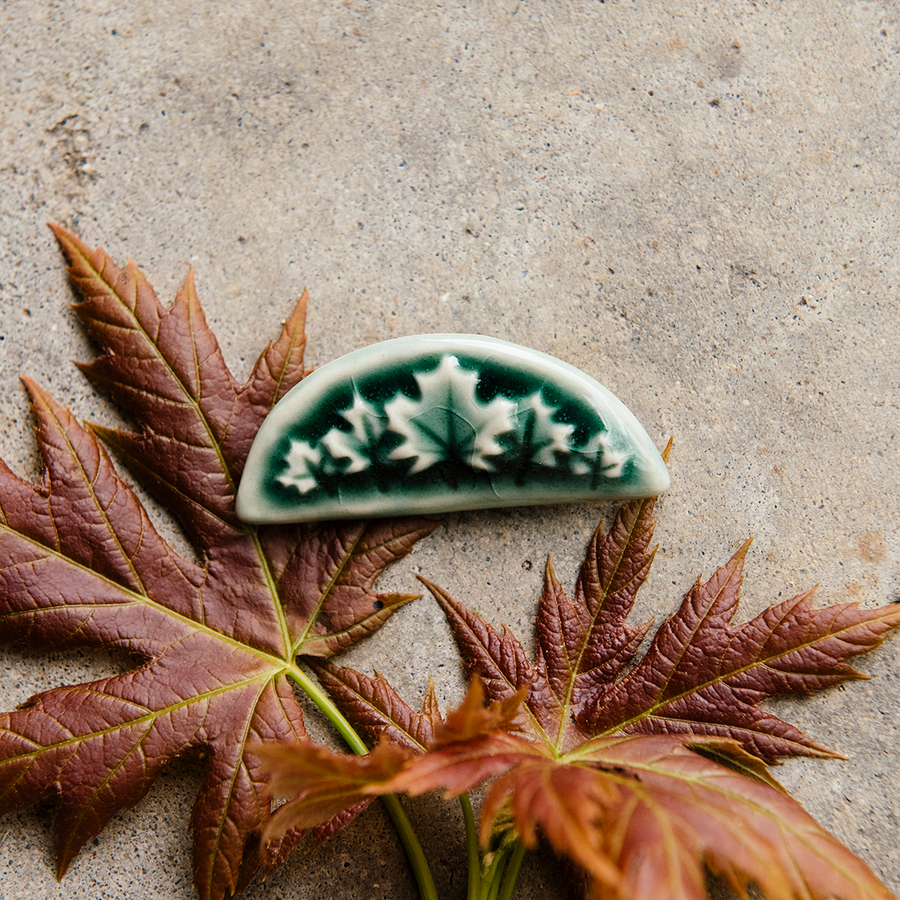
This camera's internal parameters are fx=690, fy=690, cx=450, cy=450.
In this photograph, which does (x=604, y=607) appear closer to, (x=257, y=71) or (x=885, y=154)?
(x=885, y=154)

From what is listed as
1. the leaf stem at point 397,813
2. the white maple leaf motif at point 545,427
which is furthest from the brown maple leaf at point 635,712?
the white maple leaf motif at point 545,427

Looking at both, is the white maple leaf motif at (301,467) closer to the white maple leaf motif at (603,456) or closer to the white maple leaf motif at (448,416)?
the white maple leaf motif at (448,416)

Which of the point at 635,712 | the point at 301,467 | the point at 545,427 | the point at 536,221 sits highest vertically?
the point at 536,221

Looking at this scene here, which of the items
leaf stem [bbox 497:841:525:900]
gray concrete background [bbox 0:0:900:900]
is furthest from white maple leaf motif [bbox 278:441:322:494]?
leaf stem [bbox 497:841:525:900]

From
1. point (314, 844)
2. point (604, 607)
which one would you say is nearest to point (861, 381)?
point (604, 607)

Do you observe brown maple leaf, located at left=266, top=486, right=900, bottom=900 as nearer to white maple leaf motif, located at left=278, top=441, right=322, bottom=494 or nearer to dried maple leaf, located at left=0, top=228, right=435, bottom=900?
dried maple leaf, located at left=0, top=228, right=435, bottom=900

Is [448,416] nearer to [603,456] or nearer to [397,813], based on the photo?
[603,456]

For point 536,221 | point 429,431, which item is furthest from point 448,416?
point 536,221

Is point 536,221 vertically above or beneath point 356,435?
above
